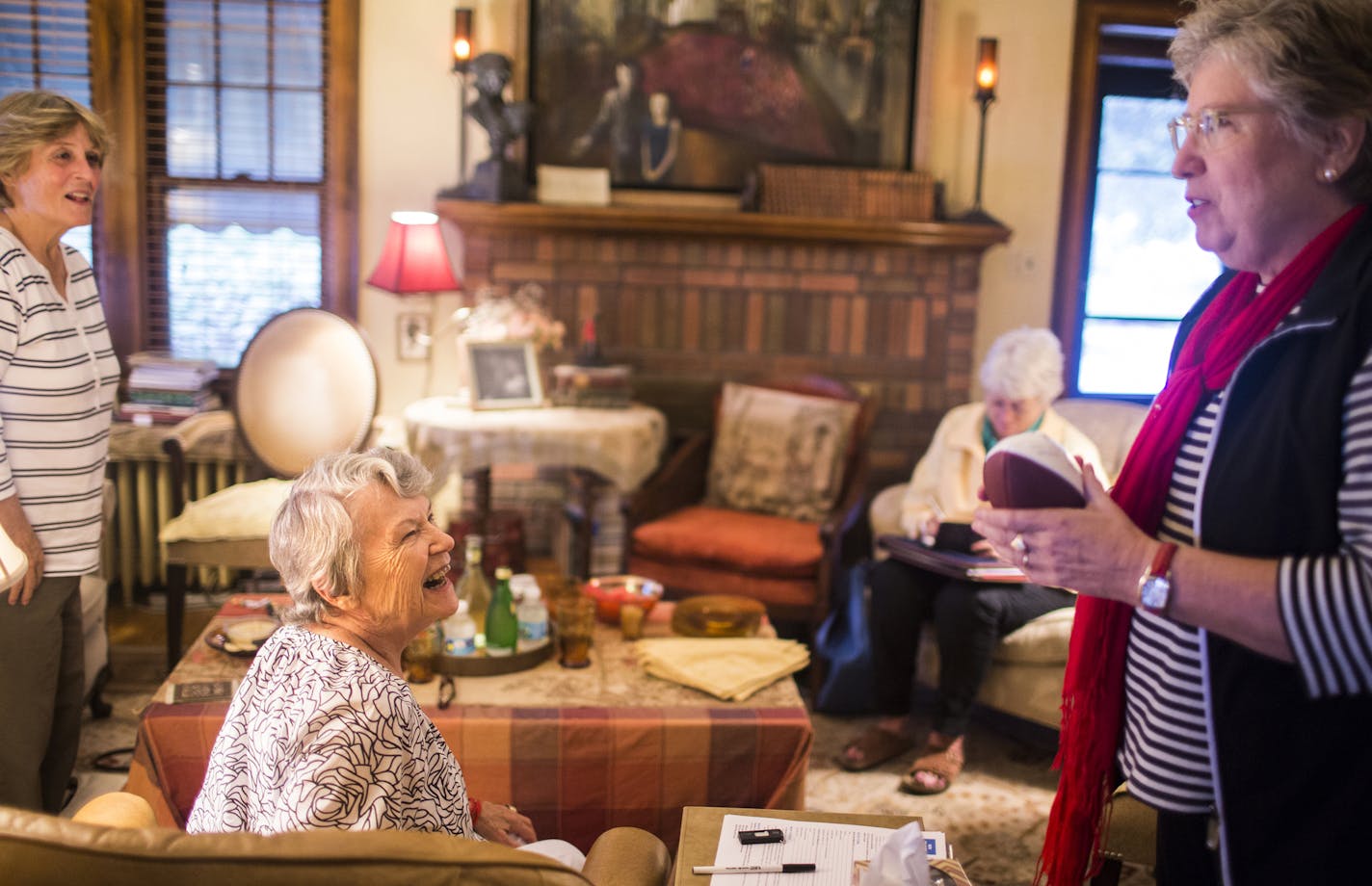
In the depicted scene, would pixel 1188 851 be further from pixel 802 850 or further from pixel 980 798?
pixel 980 798

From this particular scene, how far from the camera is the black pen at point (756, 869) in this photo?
4.70 ft

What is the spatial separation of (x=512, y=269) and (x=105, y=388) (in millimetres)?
1992

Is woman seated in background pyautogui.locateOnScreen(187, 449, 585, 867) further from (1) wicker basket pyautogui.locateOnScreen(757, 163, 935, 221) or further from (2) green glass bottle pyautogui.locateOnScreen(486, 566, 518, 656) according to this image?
(1) wicker basket pyautogui.locateOnScreen(757, 163, 935, 221)

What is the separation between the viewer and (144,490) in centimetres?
404

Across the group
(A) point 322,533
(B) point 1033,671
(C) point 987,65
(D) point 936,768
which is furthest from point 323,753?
(C) point 987,65

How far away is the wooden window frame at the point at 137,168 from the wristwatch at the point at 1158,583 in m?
3.71

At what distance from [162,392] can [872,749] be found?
2.74 meters

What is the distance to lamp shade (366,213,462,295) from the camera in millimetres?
3873

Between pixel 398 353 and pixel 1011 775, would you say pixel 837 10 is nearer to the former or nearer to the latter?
pixel 398 353

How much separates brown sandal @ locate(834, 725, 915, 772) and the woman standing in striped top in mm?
1924

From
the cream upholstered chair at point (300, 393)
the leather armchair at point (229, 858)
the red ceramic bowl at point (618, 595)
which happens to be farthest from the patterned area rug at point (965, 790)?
the leather armchair at point (229, 858)

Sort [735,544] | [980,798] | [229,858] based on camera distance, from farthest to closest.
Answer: [735,544]
[980,798]
[229,858]

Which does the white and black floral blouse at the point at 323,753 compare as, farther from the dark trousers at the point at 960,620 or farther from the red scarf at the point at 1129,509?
the dark trousers at the point at 960,620

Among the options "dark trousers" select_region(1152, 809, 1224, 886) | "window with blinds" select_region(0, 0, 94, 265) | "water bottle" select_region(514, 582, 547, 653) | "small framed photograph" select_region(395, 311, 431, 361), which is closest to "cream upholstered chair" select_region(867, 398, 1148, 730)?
"water bottle" select_region(514, 582, 547, 653)
